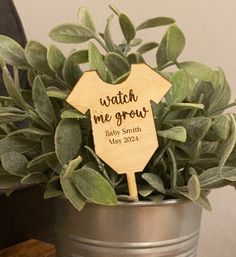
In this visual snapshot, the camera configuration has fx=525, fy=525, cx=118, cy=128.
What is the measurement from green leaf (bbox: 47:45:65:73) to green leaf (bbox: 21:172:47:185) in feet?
0.43

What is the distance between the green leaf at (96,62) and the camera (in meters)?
0.63

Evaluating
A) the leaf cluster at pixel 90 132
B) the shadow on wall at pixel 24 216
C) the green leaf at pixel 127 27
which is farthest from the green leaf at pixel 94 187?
the shadow on wall at pixel 24 216

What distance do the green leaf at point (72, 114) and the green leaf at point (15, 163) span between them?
8 cm

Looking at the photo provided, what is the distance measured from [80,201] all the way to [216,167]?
0.17 meters

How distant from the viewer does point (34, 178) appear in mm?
634

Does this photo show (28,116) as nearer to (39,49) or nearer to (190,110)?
(39,49)

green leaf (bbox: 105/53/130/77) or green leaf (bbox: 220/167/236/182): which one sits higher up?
green leaf (bbox: 105/53/130/77)

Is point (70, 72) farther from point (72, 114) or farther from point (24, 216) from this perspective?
point (24, 216)

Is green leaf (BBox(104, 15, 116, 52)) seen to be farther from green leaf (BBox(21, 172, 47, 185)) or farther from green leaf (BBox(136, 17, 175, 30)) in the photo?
green leaf (BBox(21, 172, 47, 185))

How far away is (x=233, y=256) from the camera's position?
1104 mm

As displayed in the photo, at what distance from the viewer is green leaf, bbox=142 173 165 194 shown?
2.00 ft

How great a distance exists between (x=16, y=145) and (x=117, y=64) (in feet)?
0.53

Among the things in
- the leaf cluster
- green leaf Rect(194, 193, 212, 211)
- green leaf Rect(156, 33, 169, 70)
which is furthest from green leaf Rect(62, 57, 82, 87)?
green leaf Rect(194, 193, 212, 211)

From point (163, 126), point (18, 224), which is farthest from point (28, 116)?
point (18, 224)
